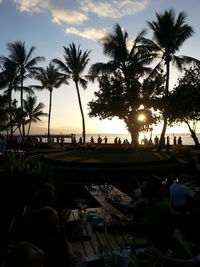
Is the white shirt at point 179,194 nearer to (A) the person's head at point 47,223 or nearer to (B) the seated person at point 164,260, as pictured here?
(B) the seated person at point 164,260

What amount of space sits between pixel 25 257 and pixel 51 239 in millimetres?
1402

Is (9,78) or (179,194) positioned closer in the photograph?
(179,194)

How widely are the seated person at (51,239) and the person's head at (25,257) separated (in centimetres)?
127

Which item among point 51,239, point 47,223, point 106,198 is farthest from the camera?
point 106,198

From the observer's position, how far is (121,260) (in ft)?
11.7

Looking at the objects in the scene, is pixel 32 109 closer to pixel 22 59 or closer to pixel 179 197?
pixel 22 59

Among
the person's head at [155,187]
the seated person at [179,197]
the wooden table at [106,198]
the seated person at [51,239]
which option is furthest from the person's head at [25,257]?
the seated person at [179,197]

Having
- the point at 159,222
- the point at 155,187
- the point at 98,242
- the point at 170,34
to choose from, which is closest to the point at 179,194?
the point at 155,187

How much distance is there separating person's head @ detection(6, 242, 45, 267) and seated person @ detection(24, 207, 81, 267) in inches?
49.9

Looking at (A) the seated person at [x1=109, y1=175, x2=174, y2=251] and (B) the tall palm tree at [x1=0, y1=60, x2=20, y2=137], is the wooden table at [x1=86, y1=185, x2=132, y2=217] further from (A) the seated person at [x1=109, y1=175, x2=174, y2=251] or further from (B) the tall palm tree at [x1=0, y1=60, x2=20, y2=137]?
(B) the tall palm tree at [x1=0, y1=60, x2=20, y2=137]

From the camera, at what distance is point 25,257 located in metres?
2.57

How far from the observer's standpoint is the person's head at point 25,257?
2.56 m

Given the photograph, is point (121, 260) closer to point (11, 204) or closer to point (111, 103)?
point (11, 204)

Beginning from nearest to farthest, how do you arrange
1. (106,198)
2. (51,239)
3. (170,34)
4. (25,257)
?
(25,257) → (51,239) → (106,198) → (170,34)
